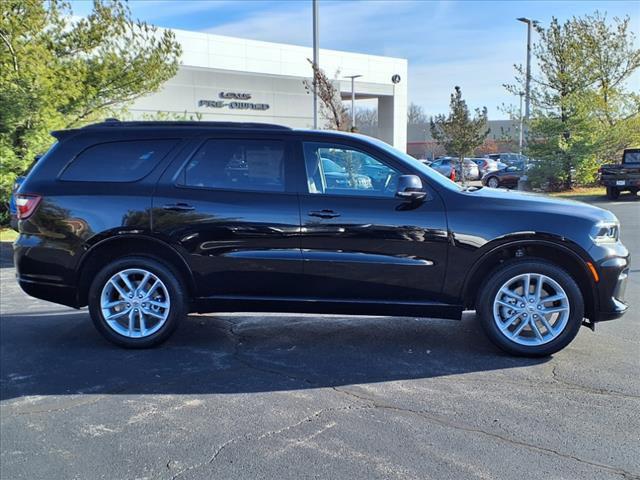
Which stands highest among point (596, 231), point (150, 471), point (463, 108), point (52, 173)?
point (463, 108)

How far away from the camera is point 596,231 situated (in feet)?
15.4

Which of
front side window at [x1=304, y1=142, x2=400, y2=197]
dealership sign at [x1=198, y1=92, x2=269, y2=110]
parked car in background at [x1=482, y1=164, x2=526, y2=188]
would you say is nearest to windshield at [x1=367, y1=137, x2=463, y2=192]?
front side window at [x1=304, y1=142, x2=400, y2=197]

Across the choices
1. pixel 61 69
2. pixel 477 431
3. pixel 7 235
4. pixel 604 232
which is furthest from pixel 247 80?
pixel 477 431

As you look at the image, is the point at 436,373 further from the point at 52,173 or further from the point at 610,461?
the point at 52,173

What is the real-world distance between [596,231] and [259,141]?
2.87 m

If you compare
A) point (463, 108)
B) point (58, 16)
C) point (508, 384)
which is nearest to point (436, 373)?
point (508, 384)

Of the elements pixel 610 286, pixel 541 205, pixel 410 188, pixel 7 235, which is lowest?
pixel 7 235

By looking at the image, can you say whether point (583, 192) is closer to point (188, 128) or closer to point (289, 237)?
point (289, 237)

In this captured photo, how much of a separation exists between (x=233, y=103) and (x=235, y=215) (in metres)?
33.9

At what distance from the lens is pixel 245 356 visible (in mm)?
4977

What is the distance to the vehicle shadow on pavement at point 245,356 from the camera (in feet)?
14.5

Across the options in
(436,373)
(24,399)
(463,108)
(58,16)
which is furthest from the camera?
(463,108)

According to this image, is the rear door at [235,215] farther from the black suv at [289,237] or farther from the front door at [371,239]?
the front door at [371,239]

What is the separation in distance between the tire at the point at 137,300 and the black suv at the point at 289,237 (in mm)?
12
